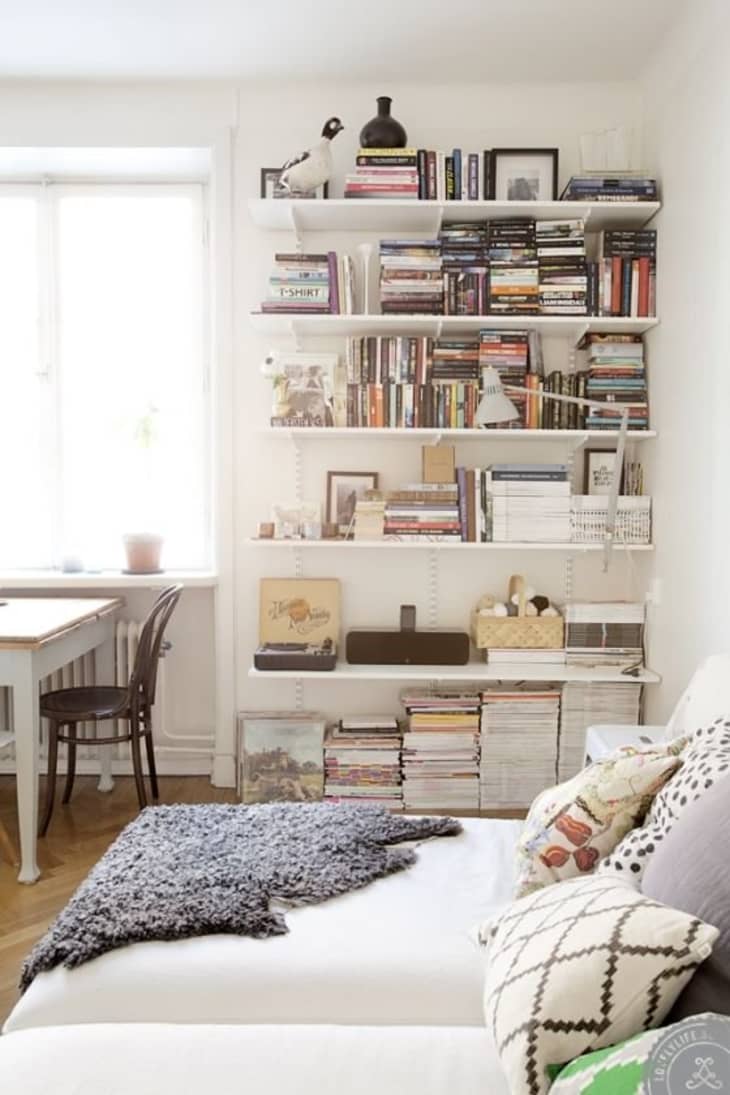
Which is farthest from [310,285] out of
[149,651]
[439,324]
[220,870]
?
[220,870]

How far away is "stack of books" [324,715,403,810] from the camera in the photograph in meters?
3.38

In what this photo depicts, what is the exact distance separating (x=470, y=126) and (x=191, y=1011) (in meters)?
3.23

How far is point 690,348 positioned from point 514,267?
0.74m

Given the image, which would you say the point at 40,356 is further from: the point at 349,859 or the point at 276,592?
the point at 349,859

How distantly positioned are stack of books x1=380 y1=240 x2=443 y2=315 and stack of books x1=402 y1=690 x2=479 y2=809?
150 cm

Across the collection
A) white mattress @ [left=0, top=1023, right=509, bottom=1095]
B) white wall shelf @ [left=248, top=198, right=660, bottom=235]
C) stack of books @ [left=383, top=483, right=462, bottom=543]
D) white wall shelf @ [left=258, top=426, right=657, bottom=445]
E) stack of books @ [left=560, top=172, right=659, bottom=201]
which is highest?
stack of books @ [left=560, top=172, right=659, bottom=201]

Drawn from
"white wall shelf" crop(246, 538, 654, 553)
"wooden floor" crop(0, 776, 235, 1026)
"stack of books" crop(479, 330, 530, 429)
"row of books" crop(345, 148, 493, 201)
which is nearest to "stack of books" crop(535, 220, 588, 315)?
"stack of books" crop(479, 330, 530, 429)

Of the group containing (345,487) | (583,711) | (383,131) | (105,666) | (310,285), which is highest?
(383,131)

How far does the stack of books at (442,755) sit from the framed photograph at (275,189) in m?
1.96

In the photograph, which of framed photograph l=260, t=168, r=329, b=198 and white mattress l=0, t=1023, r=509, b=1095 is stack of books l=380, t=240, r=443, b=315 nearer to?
framed photograph l=260, t=168, r=329, b=198

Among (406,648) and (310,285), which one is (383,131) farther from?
(406,648)

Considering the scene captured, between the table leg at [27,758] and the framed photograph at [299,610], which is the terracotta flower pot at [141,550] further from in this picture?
the table leg at [27,758]

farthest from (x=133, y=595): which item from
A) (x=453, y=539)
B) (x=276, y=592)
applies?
(x=453, y=539)

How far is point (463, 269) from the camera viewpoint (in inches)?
132
